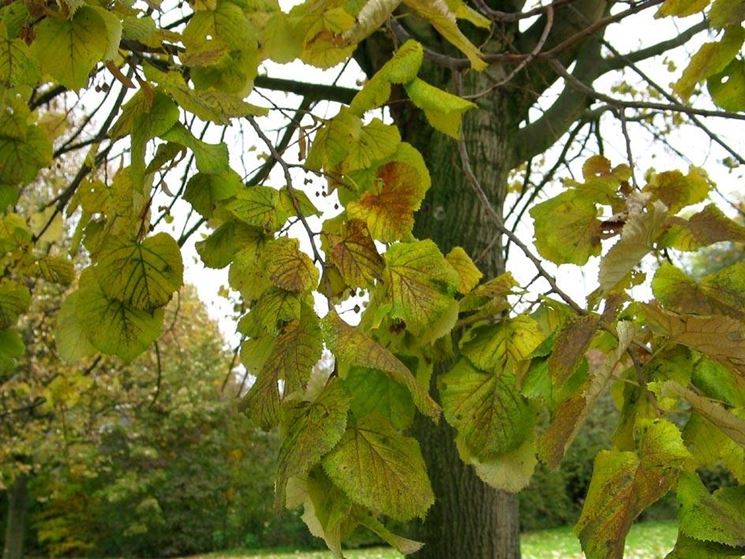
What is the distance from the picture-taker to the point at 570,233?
122 centimetres

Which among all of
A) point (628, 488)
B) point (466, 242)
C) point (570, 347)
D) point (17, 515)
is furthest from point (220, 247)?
point (17, 515)

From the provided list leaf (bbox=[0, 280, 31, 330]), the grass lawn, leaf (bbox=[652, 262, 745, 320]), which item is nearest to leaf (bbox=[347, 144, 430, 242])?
leaf (bbox=[652, 262, 745, 320])

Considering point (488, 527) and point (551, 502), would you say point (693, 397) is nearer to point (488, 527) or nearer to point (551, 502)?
point (488, 527)

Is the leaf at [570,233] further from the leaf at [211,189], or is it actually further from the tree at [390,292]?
the leaf at [211,189]

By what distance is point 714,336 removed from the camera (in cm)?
72

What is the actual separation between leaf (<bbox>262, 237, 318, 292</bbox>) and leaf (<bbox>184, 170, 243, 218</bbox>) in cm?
19

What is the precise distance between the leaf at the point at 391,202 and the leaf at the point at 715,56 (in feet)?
1.77

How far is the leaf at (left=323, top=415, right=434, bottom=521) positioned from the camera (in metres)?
0.69

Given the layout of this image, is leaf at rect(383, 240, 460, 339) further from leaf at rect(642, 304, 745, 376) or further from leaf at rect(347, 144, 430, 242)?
leaf at rect(642, 304, 745, 376)

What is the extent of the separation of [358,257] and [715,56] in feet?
2.48

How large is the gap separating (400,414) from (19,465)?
1242 centimetres

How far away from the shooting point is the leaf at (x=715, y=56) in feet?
3.89

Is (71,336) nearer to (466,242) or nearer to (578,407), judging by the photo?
(578,407)

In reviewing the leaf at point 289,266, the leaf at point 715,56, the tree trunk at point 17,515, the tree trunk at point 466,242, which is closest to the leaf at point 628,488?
the leaf at point 289,266
